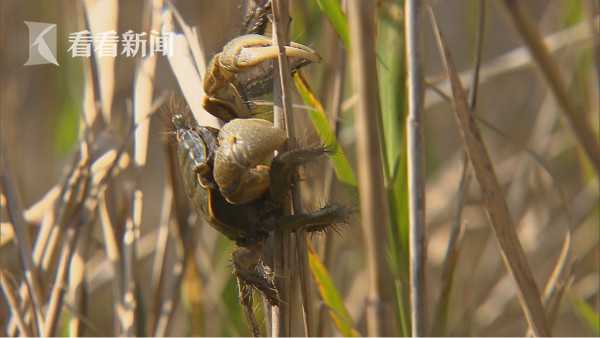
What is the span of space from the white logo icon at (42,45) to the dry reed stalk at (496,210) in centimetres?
128

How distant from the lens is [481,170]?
1121mm

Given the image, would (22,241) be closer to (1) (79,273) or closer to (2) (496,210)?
(1) (79,273)

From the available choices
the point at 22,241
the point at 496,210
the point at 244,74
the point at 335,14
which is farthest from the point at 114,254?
the point at 496,210

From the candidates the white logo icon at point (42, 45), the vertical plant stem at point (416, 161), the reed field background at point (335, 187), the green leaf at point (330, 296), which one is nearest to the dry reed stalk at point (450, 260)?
the reed field background at point (335, 187)

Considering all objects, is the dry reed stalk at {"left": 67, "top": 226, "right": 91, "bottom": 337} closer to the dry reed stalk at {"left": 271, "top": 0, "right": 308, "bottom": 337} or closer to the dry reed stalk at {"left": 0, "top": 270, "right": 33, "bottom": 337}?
the dry reed stalk at {"left": 0, "top": 270, "right": 33, "bottom": 337}

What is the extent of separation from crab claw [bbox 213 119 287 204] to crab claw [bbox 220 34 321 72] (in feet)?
Result: 0.27

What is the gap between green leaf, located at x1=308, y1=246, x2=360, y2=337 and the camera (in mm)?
1330

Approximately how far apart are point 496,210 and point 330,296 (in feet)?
1.19

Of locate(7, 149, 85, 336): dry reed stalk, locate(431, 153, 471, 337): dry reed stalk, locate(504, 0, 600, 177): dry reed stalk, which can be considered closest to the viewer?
locate(504, 0, 600, 177): dry reed stalk

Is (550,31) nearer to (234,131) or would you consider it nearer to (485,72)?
(485,72)

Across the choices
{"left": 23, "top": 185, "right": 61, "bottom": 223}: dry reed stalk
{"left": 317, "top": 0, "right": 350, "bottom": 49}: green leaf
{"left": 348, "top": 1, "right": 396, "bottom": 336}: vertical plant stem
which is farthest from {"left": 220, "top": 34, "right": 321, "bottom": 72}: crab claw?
{"left": 23, "top": 185, "right": 61, "bottom": 223}: dry reed stalk

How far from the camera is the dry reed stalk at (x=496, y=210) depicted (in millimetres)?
1115

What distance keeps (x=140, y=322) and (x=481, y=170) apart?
87 cm

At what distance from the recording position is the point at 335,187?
1353 mm
